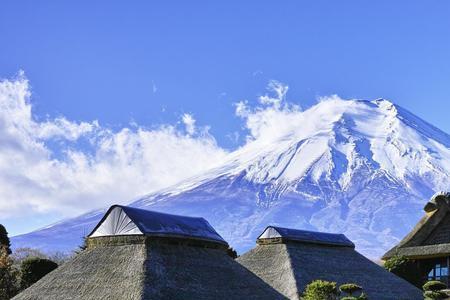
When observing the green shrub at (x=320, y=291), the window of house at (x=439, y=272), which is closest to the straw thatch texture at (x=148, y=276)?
the green shrub at (x=320, y=291)

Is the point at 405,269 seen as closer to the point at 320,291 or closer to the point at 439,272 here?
the point at 439,272

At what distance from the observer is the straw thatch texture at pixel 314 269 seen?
37.3 meters

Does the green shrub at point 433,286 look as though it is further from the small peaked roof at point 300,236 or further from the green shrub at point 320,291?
the green shrub at point 320,291

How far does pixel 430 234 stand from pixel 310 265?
496 inches

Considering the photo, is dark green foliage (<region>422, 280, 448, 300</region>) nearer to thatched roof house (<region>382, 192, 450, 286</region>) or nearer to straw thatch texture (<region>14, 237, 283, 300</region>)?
thatched roof house (<region>382, 192, 450, 286</region>)

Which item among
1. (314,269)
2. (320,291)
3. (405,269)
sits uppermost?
(405,269)

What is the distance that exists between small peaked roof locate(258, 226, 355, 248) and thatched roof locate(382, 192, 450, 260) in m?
5.72

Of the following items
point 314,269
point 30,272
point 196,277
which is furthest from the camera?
point 30,272

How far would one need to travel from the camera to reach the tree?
1592 inches

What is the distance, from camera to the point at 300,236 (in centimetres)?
4169

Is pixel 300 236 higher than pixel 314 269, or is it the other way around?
pixel 300 236

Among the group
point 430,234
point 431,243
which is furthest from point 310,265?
point 430,234

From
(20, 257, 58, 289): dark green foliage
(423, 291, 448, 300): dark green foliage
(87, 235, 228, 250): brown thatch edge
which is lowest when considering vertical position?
(87, 235, 228, 250): brown thatch edge

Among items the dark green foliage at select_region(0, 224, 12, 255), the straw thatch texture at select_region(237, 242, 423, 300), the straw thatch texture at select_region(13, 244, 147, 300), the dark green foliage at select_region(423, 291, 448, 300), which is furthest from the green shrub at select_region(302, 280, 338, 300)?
the dark green foliage at select_region(0, 224, 12, 255)
